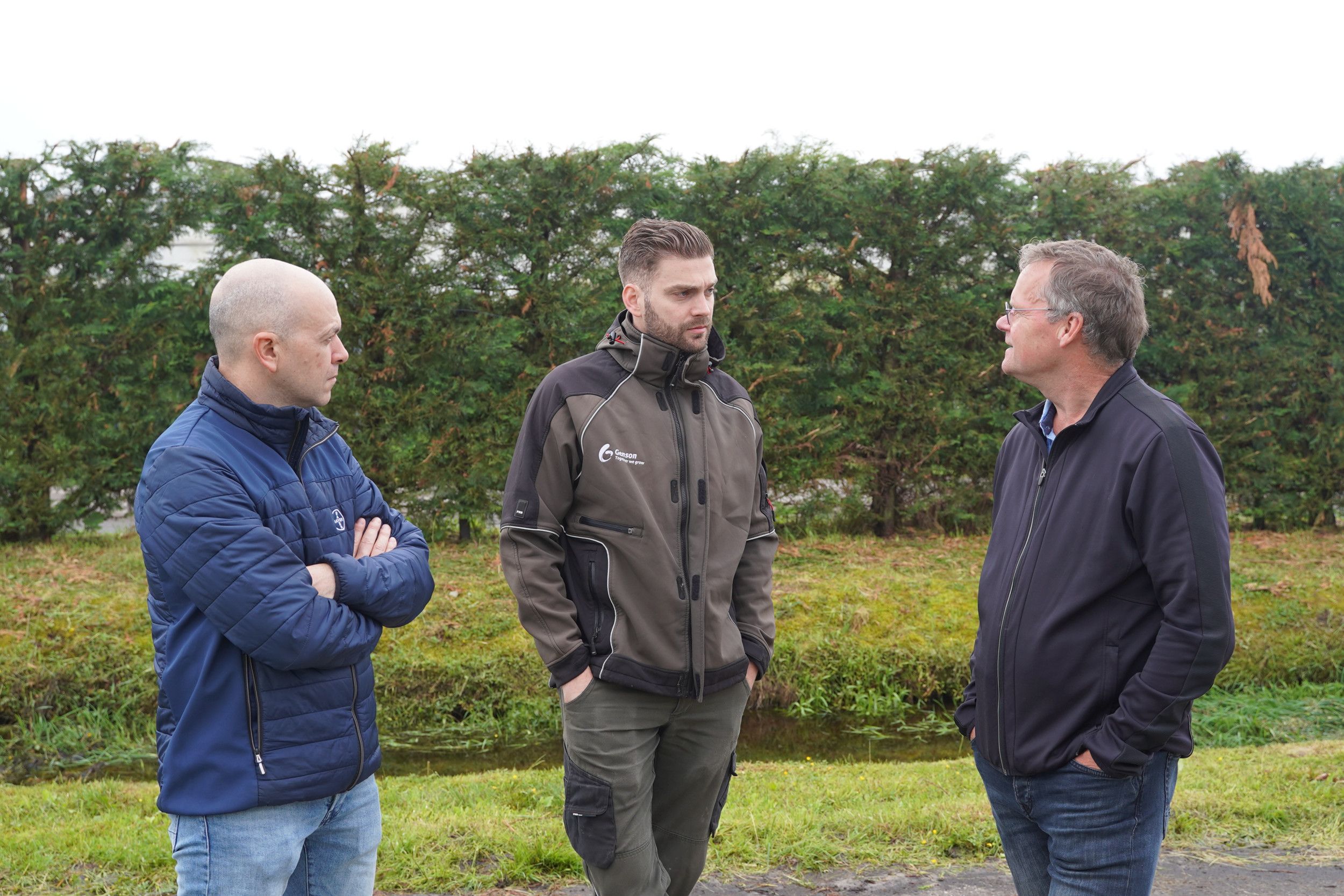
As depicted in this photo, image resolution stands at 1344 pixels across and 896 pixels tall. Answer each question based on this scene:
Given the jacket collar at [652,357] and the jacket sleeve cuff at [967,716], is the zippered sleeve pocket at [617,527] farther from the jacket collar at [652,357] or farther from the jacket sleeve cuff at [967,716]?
the jacket sleeve cuff at [967,716]

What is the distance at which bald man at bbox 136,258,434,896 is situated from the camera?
2113 millimetres

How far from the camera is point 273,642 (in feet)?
6.95

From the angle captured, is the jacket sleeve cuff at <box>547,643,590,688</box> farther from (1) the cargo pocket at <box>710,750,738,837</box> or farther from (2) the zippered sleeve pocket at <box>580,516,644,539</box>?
(1) the cargo pocket at <box>710,750,738,837</box>

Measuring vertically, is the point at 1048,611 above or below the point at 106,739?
above

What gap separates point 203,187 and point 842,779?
712cm

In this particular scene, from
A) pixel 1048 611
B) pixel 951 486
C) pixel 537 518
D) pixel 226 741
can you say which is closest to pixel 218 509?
pixel 226 741

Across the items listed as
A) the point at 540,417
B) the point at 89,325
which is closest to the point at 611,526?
the point at 540,417

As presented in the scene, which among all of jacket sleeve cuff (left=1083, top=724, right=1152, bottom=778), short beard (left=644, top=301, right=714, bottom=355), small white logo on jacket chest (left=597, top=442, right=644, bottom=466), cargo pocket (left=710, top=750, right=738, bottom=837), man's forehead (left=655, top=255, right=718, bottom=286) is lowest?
cargo pocket (left=710, top=750, right=738, bottom=837)

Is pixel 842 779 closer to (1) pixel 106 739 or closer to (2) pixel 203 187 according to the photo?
(1) pixel 106 739

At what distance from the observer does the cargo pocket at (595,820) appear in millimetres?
2762

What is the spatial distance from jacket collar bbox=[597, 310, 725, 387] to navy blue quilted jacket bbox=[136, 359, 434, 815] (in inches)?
38.6

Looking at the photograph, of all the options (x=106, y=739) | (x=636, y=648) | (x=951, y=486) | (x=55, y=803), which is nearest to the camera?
(x=636, y=648)

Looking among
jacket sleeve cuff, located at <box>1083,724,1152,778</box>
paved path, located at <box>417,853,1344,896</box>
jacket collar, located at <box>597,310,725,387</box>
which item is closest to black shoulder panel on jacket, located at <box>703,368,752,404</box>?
jacket collar, located at <box>597,310,725,387</box>

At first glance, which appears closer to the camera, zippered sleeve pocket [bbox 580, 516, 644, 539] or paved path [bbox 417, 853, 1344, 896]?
zippered sleeve pocket [bbox 580, 516, 644, 539]
